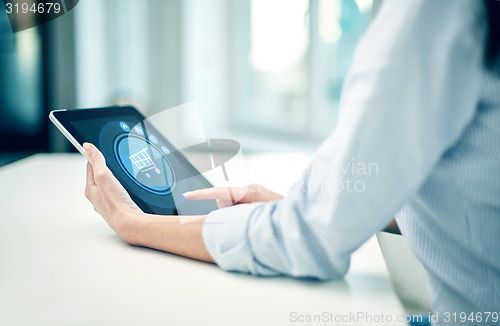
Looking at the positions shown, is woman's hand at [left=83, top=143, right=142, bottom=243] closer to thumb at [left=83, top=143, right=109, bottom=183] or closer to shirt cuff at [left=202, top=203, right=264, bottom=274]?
thumb at [left=83, top=143, right=109, bottom=183]

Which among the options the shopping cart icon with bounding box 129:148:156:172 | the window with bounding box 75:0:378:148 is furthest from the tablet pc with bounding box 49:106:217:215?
the window with bounding box 75:0:378:148

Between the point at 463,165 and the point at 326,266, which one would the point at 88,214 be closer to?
the point at 326,266

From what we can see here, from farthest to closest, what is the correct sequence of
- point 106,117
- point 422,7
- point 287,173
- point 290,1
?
1. point 287,173
2. point 290,1
3. point 106,117
4. point 422,7

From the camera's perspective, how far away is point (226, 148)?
30.3 inches

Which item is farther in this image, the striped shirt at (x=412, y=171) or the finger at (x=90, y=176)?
the finger at (x=90, y=176)

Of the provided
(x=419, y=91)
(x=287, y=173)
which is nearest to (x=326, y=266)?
(x=419, y=91)

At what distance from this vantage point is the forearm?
54 cm

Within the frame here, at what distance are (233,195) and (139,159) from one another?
15 centimetres

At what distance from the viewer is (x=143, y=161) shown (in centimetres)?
63

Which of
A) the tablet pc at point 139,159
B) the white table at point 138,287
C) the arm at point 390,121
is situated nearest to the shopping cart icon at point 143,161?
the tablet pc at point 139,159

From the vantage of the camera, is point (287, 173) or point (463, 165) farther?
point (287, 173)

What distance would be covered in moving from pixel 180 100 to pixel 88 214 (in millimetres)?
371

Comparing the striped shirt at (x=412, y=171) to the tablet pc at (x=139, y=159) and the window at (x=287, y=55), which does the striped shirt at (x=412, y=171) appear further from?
the window at (x=287, y=55)

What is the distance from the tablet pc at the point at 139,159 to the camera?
59 centimetres
